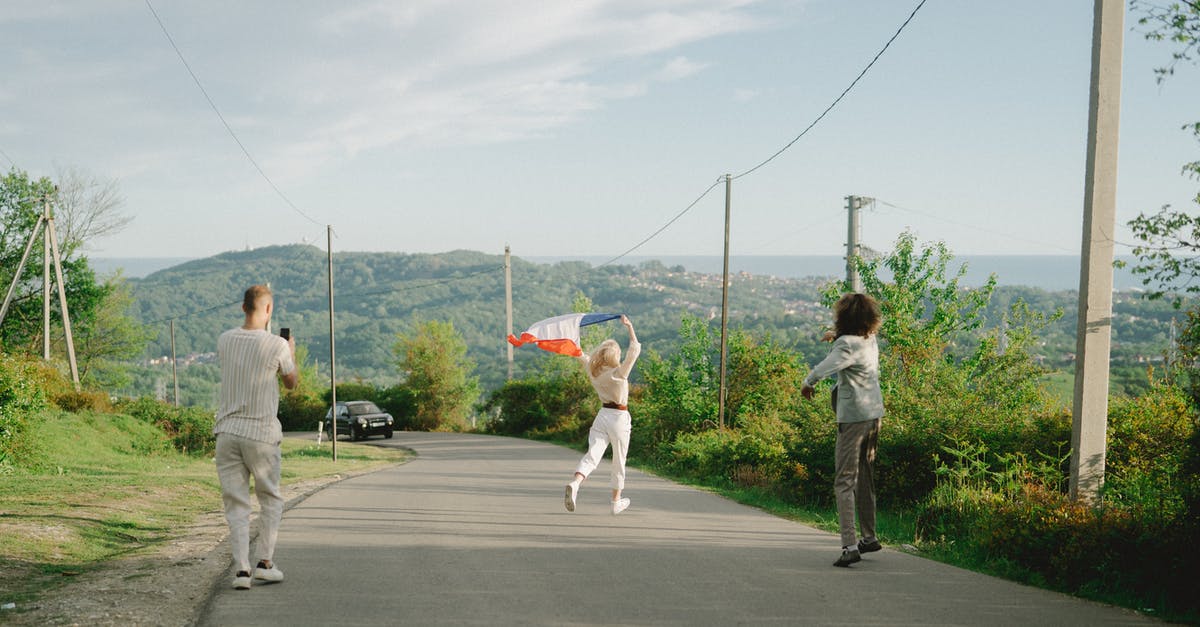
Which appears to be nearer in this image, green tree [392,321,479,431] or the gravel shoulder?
the gravel shoulder

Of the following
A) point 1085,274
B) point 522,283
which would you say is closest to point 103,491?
point 1085,274

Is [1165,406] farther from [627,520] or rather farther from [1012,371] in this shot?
[1012,371]

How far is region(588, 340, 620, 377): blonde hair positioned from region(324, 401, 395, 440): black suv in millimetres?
38266

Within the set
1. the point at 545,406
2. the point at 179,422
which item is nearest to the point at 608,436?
the point at 179,422

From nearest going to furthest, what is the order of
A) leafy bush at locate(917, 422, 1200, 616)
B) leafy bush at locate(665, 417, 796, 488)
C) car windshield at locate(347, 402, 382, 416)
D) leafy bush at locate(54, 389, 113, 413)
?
1. leafy bush at locate(917, 422, 1200, 616)
2. leafy bush at locate(665, 417, 796, 488)
3. leafy bush at locate(54, 389, 113, 413)
4. car windshield at locate(347, 402, 382, 416)

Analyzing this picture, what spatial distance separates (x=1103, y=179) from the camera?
7.66 metres

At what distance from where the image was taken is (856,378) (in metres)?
7.21

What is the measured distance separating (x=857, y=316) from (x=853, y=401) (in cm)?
67

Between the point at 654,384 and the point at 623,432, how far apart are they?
62.7 feet

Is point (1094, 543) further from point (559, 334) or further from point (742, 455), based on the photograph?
point (742, 455)

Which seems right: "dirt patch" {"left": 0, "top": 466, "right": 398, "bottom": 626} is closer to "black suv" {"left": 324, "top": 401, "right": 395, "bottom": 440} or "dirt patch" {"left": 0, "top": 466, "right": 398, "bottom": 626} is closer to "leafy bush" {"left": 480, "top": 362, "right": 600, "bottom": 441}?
"leafy bush" {"left": 480, "top": 362, "right": 600, "bottom": 441}

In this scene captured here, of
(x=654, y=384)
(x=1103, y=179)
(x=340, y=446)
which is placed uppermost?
(x=1103, y=179)

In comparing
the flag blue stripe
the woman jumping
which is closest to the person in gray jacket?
the woman jumping

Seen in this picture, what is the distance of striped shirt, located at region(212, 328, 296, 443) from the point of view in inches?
249
